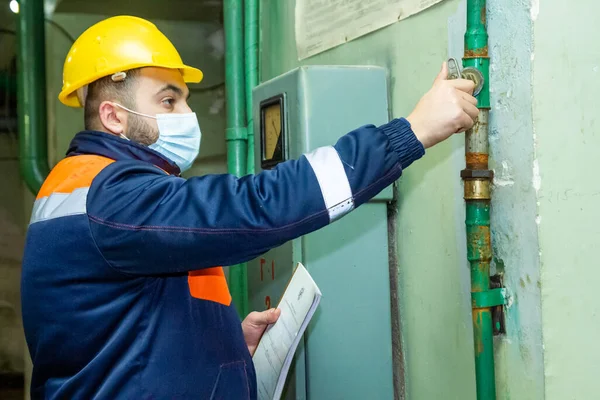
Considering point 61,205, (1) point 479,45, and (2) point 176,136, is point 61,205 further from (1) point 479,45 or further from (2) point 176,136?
(1) point 479,45

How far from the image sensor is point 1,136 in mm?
3387

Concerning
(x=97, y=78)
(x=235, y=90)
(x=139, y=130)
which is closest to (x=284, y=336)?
(x=139, y=130)

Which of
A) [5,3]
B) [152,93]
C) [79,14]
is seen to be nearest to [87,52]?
[152,93]

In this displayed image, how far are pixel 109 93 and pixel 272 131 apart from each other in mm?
423

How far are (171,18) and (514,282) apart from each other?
7.19ft

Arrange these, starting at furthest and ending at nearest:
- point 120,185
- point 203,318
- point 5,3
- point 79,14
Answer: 1. point 5,3
2. point 79,14
3. point 203,318
4. point 120,185

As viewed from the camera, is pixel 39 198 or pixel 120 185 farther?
pixel 39 198

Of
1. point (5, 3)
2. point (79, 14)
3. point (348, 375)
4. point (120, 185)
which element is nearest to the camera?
point (120, 185)

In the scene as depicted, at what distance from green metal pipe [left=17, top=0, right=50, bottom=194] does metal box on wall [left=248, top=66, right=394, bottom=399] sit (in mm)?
1485

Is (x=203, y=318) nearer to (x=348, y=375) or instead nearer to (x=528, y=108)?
(x=348, y=375)

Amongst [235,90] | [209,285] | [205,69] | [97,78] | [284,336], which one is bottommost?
[284,336]

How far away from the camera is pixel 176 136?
1.14m

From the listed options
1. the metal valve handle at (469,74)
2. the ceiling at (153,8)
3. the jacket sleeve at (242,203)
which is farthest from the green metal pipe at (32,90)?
the metal valve handle at (469,74)

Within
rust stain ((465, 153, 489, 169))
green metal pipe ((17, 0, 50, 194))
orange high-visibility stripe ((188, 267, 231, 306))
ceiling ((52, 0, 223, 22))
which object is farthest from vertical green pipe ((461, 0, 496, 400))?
ceiling ((52, 0, 223, 22))
